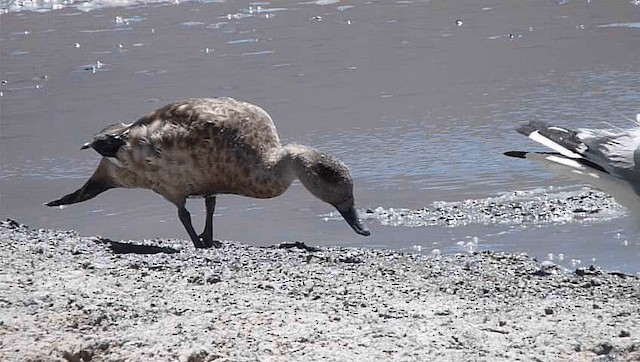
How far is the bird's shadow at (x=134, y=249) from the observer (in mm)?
8086

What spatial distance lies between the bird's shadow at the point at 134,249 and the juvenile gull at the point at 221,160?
23cm

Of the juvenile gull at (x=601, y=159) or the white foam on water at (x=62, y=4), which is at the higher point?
the juvenile gull at (x=601, y=159)

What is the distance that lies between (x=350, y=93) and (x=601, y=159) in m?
7.37

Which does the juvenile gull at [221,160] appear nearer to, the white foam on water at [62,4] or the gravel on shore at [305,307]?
the gravel on shore at [305,307]

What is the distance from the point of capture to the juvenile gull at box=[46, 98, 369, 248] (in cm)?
816

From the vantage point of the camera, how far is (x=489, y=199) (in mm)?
9516

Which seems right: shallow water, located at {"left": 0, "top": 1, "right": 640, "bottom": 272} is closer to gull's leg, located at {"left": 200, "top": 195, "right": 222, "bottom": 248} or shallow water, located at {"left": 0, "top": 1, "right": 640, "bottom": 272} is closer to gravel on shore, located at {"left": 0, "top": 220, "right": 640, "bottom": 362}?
gull's leg, located at {"left": 200, "top": 195, "right": 222, "bottom": 248}

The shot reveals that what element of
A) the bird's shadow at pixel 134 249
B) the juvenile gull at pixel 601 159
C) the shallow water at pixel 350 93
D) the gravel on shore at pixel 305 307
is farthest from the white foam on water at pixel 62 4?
the juvenile gull at pixel 601 159

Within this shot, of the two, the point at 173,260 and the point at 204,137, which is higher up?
the point at 204,137

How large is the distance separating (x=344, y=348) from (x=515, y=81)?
344 inches

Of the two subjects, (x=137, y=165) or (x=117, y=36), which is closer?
(x=137, y=165)

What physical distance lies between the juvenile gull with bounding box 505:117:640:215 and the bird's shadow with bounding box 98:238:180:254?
249cm

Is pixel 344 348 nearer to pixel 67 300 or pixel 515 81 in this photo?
pixel 67 300

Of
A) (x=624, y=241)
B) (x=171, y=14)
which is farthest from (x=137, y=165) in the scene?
(x=171, y=14)
